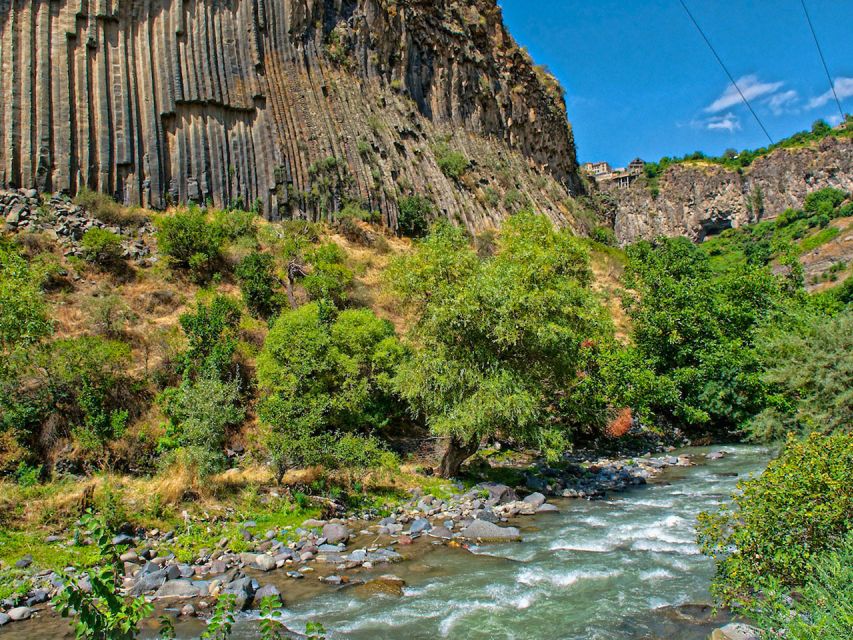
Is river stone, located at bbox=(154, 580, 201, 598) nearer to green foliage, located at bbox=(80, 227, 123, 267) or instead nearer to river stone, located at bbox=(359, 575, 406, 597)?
river stone, located at bbox=(359, 575, 406, 597)

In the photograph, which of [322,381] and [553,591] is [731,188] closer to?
[322,381]

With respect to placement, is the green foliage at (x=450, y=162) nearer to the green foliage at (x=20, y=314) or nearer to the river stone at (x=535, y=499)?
the green foliage at (x=20, y=314)

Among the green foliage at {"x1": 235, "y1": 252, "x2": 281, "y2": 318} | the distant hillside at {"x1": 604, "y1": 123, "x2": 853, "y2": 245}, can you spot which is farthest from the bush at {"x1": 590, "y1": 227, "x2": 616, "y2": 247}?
the distant hillside at {"x1": 604, "y1": 123, "x2": 853, "y2": 245}

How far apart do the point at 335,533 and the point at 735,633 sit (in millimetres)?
7853

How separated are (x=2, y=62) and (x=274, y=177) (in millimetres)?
11616

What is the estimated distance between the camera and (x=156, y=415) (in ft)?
56.6

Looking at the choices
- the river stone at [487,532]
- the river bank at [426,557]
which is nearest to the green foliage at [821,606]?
the river bank at [426,557]

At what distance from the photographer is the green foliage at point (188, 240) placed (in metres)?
24.3

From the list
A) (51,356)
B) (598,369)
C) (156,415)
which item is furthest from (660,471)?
(51,356)

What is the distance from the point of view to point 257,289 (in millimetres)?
23766

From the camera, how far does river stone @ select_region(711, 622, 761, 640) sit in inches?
279

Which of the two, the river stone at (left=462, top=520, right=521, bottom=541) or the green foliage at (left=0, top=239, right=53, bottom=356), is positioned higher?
the green foliage at (left=0, top=239, right=53, bottom=356)

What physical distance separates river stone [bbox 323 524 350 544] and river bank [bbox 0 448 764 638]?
3 centimetres

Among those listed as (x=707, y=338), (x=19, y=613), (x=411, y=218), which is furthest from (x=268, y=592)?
(x=411, y=218)
